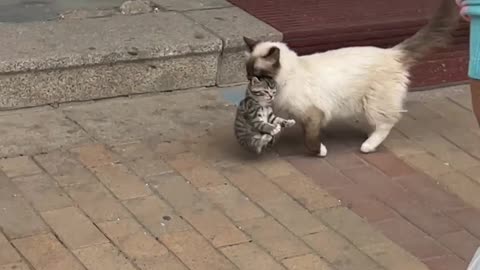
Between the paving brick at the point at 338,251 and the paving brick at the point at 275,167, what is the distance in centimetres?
54

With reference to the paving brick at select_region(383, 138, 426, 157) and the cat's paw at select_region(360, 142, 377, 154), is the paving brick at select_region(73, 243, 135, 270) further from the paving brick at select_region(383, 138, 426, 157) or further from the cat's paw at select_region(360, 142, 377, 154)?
the paving brick at select_region(383, 138, 426, 157)

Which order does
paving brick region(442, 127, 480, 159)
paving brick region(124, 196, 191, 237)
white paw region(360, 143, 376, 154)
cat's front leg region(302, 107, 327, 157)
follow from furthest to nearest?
paving brick region(442, 127, 480, 159) < white paw region(360, 143, 376, 154) < cat's front leg region(302, 107, 327, 157) < paving brick region(124, 196, 191, 237)

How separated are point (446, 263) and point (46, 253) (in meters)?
1.54

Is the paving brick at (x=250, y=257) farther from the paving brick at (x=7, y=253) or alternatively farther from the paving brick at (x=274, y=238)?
the paving brick at (x=7, y=253)

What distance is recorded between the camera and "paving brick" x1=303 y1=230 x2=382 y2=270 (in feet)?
12.5

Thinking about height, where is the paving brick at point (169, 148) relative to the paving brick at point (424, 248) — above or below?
below

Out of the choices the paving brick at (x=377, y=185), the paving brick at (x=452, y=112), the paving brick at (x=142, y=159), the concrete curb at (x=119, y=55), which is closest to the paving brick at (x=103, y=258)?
the paving brick at (x=142, y=159)

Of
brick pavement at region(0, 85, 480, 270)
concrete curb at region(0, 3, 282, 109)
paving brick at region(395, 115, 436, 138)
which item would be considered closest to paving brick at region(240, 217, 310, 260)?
brick pavement at region(0, 85, 480, 270)

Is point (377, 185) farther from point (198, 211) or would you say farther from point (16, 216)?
point (16, 216)

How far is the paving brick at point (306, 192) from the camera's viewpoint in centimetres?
424

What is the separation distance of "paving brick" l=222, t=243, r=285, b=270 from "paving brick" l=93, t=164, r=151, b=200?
57 centimetres

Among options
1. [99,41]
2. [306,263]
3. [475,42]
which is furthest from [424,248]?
[99,41]

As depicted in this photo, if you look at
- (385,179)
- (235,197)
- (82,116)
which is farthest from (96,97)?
(385,179)

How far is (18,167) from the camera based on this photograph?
4.37m
